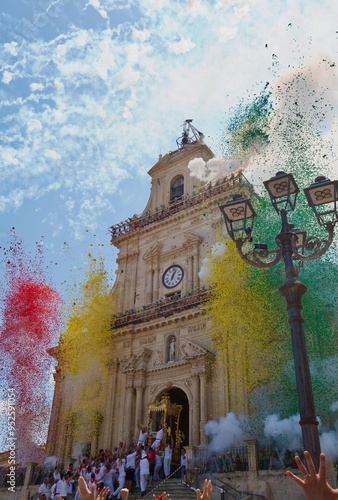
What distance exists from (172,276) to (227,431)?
9.79 metres

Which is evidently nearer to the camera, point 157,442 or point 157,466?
point 157,466

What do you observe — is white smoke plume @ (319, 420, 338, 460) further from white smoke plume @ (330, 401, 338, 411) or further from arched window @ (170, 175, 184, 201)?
arched window @ (170, 175, 184, 201)

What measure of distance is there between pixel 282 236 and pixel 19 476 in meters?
17.5

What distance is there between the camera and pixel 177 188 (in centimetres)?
3048

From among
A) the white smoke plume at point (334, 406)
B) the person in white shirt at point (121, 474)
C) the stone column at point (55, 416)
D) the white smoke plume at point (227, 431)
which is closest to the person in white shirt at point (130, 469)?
the person in white shirt at point (121, 474)

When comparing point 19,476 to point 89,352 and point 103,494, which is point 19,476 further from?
point 103,494

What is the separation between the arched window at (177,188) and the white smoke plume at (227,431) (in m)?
14.3

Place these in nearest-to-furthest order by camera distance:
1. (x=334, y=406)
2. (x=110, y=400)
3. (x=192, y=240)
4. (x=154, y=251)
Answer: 1. (x=334, y=406)
2. (x=110, y=400)
3. (x=192, y=240)
4. (x=154, y=251)

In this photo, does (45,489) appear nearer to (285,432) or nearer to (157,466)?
(157,466)

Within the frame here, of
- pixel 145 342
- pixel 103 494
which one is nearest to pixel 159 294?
pixel 145 342

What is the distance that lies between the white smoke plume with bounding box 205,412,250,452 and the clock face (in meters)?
8.45

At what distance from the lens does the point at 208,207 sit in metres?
26.5

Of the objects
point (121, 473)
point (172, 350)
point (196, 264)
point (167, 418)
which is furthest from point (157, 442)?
point (196, 264)

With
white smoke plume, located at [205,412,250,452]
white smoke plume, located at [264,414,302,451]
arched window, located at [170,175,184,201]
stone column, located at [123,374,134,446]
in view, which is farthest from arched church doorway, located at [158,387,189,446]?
arched window, located at [170,175,184,201]
